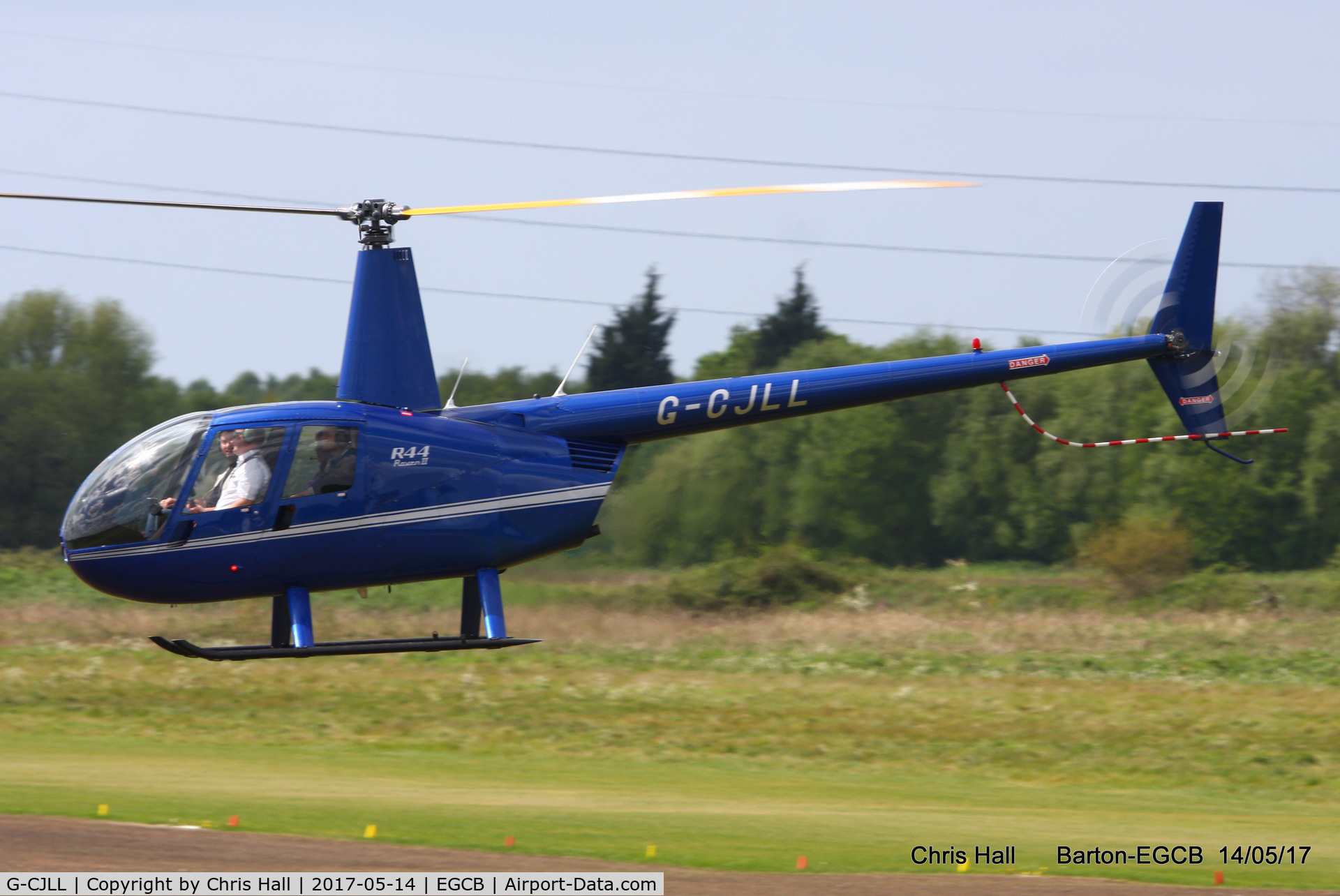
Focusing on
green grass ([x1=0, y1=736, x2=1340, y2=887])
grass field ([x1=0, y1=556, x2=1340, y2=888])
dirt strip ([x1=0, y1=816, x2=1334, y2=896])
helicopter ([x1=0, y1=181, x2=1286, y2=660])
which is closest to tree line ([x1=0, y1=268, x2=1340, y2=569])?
grass field ([x1=0, y1=556, x2=1340, y2=888])

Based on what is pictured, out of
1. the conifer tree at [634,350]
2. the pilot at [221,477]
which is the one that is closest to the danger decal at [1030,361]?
the pilot at [221,477]

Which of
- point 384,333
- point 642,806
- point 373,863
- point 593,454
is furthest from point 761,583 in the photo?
point 384,333

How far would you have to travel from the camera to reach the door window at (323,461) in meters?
9.67

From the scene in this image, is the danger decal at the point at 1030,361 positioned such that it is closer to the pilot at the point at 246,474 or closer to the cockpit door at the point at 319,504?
the cockpit door at the point at 319,504

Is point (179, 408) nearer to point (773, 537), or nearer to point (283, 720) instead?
point (773, 537)

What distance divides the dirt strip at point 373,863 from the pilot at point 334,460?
5.45 m

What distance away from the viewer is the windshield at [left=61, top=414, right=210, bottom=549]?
9547 mm

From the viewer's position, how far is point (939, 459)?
44.4m

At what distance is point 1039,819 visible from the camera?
1698cm

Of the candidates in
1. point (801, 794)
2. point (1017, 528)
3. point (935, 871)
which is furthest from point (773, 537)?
point (935, 871)

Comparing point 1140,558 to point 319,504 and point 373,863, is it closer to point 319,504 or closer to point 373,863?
point 373,863

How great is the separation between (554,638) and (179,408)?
2589 centimetres

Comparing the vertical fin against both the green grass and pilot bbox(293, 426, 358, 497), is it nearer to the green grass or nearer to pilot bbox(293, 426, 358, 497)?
pilot bbox(293, 426, 358, 497)

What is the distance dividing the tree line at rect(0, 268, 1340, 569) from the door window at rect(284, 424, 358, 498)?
27576mm
